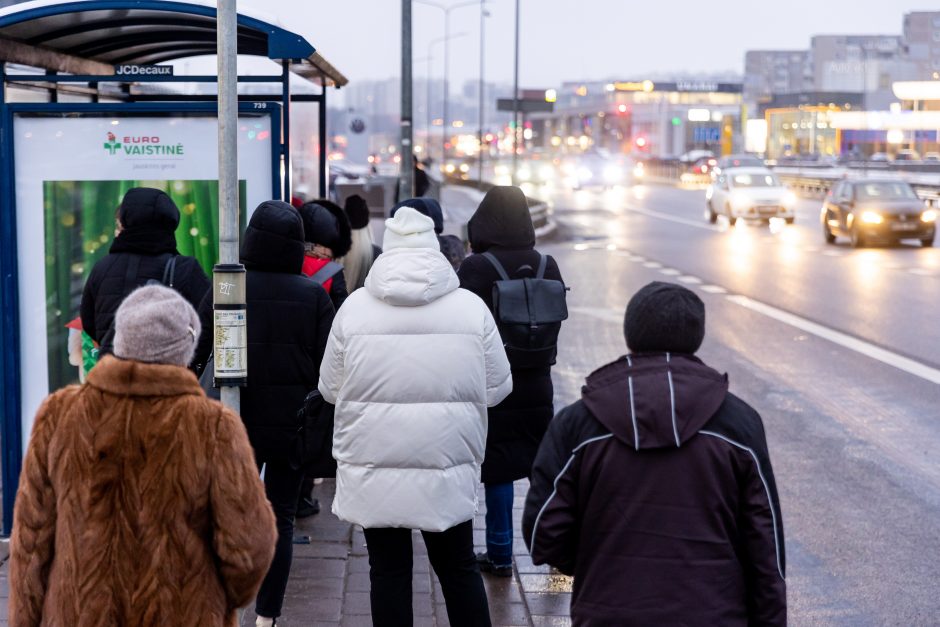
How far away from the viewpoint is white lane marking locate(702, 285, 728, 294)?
1983 centimetres

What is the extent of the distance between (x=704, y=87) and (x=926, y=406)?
16995 centimetres

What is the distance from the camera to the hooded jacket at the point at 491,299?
5.81 metres

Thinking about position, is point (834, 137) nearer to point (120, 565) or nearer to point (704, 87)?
point (704, 87)

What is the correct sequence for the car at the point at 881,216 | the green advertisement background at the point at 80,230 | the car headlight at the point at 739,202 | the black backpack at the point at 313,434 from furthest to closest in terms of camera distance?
A: the car headlight at the point at 739,202, the car at the point at 881,216, the green advertisement background at the point at 80,230, the black backpack at the point at 313,434

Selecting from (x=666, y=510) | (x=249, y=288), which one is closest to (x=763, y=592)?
(x=666, y=510)

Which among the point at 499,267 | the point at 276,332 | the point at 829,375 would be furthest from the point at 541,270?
the point at 829,375

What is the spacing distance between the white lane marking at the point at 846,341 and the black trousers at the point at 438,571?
27.6 ft

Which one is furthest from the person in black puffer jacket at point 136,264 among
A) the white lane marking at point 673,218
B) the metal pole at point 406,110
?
the white lane marking at point 673,218

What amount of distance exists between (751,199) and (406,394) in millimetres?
32903

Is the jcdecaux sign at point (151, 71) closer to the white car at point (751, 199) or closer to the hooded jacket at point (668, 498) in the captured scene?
the hooded jacket at point (668, 498)

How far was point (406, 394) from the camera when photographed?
4.45 m

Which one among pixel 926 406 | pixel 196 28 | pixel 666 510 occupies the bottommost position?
pixel 926 406

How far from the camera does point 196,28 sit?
753 cm

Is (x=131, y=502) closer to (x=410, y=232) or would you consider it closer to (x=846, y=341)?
(x=410, y=232)
